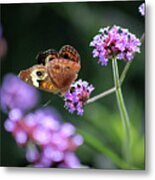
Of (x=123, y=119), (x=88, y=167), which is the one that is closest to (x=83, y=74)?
(x=123, y=119)

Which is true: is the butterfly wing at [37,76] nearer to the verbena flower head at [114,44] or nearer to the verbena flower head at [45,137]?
the verbena flower head at [45,137]

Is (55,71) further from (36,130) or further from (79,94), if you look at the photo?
(36,130)

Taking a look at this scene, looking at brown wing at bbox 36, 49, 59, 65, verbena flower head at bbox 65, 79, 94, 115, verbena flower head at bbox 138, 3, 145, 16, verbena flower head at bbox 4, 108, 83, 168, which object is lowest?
verbena flower head at bbox 4, 108, 83, 168

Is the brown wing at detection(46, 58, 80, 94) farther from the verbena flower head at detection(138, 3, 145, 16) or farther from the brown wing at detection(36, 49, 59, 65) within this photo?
the verbena flower head at detection(138, 3, 145, 16)

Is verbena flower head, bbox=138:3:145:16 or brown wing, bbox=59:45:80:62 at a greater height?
verbena flower head, bbox=138:3:145:16

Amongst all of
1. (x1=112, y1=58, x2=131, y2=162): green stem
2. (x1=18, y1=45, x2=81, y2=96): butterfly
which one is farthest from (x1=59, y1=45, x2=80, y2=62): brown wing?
(x1=112, y1=58, x2=131, y2=162): green stem

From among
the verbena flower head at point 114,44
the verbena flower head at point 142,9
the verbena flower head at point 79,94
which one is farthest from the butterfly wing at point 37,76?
the verbena flower head at point 142,9
